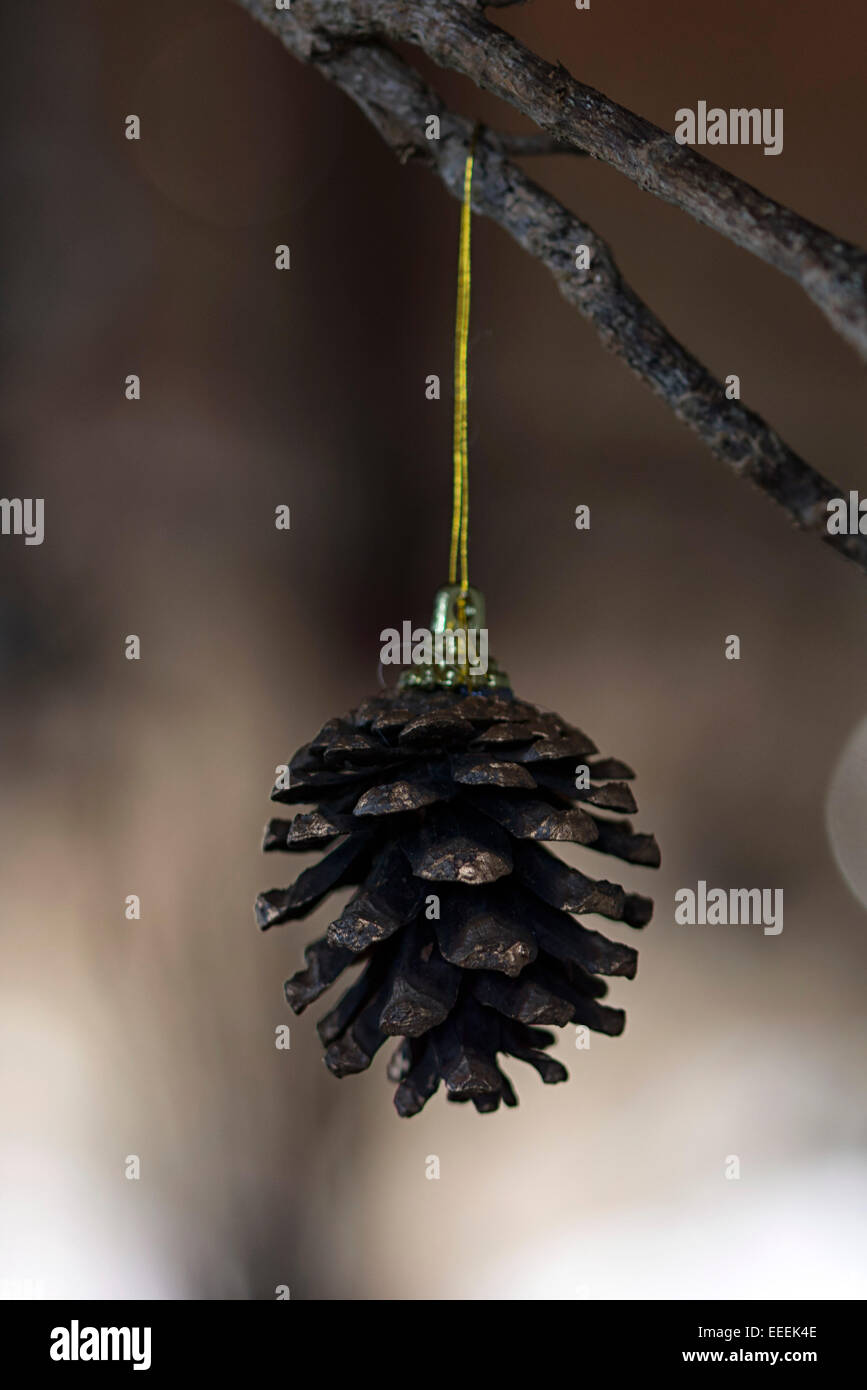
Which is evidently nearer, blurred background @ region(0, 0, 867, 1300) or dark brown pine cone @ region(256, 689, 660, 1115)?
dark brown pine cone @ region(256, 689, 660, 1115)

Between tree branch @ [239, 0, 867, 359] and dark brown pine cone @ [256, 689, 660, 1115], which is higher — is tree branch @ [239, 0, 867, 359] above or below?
above

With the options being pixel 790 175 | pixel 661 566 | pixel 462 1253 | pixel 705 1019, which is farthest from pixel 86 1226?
pixel 790 175

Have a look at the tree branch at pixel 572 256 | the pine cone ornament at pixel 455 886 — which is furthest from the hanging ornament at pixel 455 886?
the tree branch at pixel 572 256

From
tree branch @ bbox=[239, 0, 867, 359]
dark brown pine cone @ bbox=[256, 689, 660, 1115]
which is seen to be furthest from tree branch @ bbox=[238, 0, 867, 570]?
dark brown pine cone @ bbox=[256, 689, 660, 1115]

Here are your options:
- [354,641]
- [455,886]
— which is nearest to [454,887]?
[455,886]

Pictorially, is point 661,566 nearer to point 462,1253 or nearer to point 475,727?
point 475,727

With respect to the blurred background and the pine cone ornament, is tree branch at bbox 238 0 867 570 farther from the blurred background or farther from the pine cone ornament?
the blurred background
